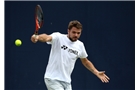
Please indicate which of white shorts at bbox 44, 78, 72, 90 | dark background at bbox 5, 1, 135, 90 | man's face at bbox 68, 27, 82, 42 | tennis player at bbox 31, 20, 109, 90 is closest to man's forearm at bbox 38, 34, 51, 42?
tennis player at bbox 31, 20, 109, 90

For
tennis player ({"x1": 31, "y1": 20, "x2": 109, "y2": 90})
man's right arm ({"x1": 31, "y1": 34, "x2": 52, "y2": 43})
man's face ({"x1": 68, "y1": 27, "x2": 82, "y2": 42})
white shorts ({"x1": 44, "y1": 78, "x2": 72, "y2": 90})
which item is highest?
man's face ({"x1": 68, "y1": 27, "x2": 82, "y2": 42})

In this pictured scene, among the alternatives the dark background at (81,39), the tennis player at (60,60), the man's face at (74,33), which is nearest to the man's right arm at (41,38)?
the tennis player at (60,60)

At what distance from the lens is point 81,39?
1129 centimetres

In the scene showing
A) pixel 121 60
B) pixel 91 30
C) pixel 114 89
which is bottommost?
pixel 114 89

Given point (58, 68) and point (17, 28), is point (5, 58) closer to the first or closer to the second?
point (17, 28)

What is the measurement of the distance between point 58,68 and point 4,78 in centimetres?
427

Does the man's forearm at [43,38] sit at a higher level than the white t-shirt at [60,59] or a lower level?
higher

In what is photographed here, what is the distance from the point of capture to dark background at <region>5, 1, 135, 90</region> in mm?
11289

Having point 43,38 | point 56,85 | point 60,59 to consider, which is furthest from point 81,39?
point 43,38

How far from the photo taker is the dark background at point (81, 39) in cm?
1129

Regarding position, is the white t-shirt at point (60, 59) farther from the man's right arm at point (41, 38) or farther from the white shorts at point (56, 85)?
the man's right arm at point (41, 38)

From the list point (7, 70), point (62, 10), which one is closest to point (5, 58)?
point (7, 70)

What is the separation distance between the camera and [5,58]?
1133 cm

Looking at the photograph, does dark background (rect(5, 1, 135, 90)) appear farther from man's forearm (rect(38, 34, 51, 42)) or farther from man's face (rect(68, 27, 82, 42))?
man's forearm (rect(38, 34, 51, 42))
